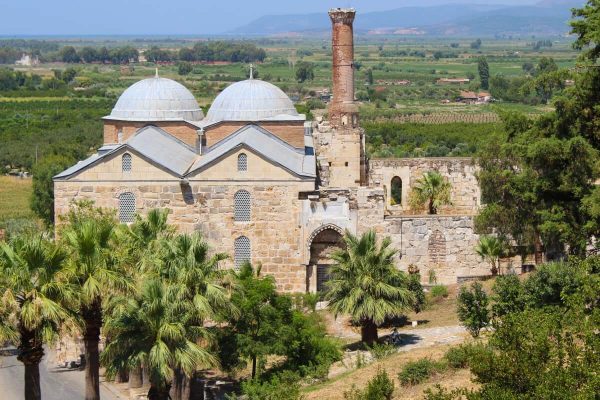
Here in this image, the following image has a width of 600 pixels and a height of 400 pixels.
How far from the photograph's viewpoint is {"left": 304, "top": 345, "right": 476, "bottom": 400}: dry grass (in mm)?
23000

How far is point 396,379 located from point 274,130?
17373 mm

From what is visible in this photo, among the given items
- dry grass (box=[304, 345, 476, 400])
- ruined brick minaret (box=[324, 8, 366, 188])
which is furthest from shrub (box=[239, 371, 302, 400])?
ruined brick minaret (box=[324, 8, 366, 188])

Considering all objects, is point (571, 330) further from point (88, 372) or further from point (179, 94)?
point (179, 94)

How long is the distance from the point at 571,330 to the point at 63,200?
2168cm

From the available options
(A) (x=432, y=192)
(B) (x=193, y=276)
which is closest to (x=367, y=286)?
(B) (x=193, y=276)

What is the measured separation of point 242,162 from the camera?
3659 centimetres

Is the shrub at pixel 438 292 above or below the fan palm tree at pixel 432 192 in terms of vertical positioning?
below

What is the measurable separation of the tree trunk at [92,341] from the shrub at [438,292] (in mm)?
15054

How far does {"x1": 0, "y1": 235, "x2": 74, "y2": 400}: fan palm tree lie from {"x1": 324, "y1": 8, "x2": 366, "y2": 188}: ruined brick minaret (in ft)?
73.4

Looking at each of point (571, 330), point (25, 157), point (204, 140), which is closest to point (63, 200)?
point (204, 140)

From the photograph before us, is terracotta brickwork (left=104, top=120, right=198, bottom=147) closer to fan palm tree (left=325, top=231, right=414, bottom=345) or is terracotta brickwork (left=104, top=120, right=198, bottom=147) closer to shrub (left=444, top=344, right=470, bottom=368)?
fan palm tree (left=325, top=231, right=414, bottom=345)

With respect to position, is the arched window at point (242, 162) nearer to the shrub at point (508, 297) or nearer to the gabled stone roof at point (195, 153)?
the gabled stone roof at point (195, 153)

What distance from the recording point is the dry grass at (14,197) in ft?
202

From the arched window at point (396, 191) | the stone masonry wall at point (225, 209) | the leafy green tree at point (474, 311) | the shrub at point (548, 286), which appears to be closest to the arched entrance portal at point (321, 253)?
the stone masonry wall at point (225, 209)
